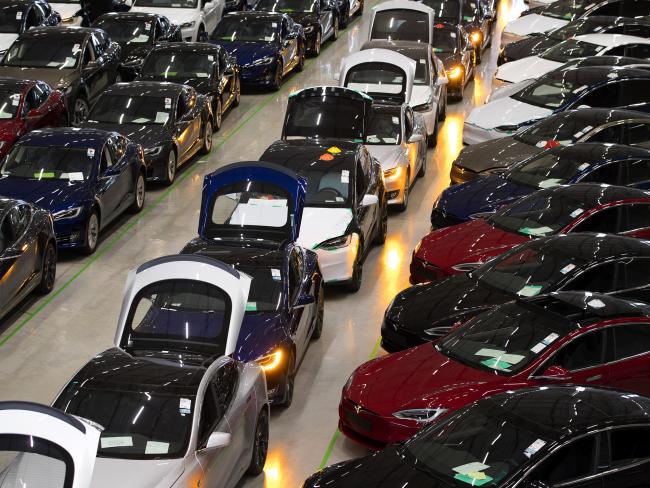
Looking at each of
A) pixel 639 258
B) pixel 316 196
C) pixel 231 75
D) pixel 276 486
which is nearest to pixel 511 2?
pixel 231 75

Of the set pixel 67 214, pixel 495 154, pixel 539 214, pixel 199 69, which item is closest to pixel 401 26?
pixel 199 69

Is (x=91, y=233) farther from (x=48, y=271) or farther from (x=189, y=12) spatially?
(x=189, y=12)

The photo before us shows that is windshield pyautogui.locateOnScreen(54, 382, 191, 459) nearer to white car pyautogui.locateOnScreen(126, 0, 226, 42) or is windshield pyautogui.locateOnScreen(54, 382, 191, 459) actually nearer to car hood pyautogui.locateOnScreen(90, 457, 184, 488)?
car hood pyautogui.locateOnScreen(90, 457, 184, 488)

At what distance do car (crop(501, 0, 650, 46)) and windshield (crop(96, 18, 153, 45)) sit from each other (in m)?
7.37

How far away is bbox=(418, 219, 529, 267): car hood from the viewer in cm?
1448

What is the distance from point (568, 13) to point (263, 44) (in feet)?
23.2

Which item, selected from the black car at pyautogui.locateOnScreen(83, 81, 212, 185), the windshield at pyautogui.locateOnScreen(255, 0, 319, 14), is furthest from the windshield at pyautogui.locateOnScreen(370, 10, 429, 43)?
the black car at pyautogui.locateOnScreen(83, 81, 212, 185)

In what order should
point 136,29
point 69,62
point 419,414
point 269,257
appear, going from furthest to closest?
point 136,29 < point 69,62 < point 269,257 < point 419,414

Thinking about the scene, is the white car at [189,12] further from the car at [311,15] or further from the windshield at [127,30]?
the windshield at [127,30]

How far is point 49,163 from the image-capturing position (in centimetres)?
1727

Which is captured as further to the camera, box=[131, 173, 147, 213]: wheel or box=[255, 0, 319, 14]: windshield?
box=[255, 0, 319, 14]: windshield

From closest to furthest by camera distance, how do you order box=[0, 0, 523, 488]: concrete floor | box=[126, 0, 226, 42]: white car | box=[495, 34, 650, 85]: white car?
box=[0, 0, 523, 488]: concrete floor < box=[495, 34, 650, 85]: white car < box=[126, 0, 226, 42]: white car

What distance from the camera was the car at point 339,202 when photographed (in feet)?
50.1

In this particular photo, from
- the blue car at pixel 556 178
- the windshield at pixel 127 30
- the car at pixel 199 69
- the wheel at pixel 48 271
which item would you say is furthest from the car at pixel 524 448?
the windshield at pixel 127 30
